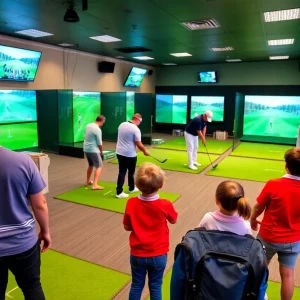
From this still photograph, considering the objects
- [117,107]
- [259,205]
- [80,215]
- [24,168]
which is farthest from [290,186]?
[117,107]

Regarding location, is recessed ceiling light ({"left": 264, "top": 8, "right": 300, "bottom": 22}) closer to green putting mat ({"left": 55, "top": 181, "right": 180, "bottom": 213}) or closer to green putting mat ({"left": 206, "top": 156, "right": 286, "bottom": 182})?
green putting mat ({"left": 206, "top": 156, "right": 286, "bottom": 182})

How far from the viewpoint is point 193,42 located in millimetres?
7957

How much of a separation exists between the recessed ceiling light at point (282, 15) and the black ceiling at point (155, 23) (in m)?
0.15

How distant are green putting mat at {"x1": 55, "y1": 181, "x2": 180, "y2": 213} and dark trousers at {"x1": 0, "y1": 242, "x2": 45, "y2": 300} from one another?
2.66 meters

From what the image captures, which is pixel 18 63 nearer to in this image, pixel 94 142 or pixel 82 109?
pixel 82 109

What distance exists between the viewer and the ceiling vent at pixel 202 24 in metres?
5.70

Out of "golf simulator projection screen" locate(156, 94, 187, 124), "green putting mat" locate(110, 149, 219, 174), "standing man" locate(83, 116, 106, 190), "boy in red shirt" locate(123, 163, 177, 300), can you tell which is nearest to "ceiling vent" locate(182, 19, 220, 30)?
"standing man" locate(83, 116, 106, 190)

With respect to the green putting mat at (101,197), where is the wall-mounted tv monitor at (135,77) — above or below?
above

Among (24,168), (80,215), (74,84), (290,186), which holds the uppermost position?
(74,84)

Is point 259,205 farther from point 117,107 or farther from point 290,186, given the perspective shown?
point 117,107

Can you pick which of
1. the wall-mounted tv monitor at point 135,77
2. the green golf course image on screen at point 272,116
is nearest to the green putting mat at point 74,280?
the wall-mounted tv monitor at point 135,77

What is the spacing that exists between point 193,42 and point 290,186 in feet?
22.1

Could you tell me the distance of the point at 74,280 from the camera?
2.70 meters

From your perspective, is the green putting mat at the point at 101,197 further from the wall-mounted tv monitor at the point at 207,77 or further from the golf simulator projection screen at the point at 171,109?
the wall-mounted tv monitor at the point at 207,77
